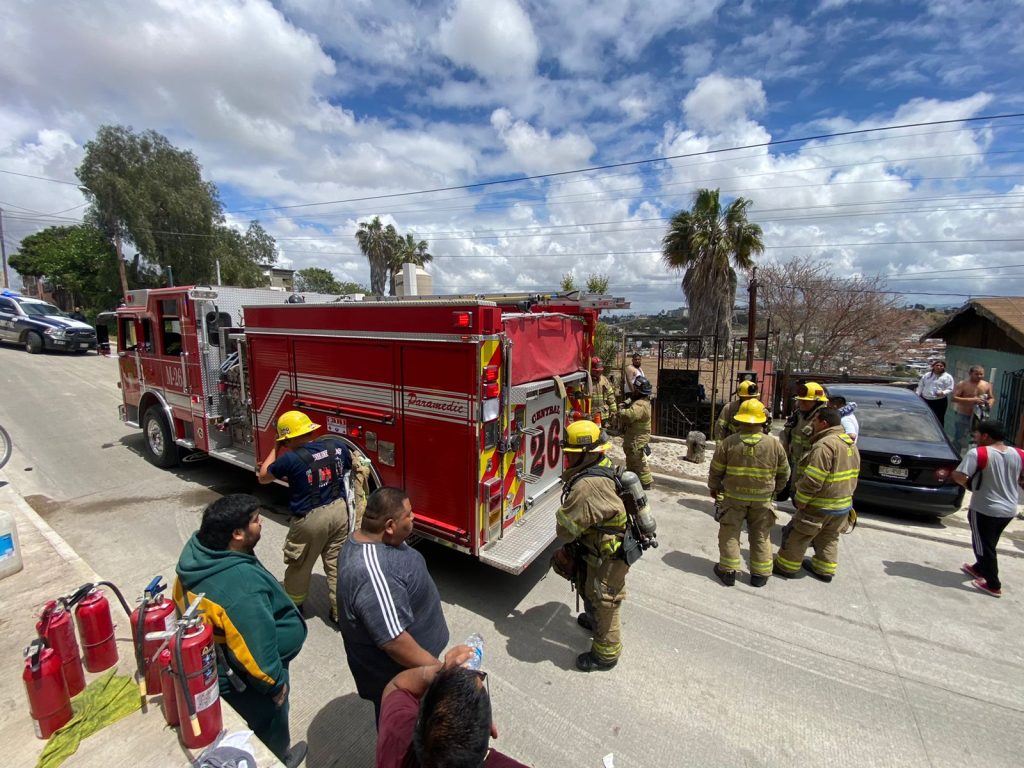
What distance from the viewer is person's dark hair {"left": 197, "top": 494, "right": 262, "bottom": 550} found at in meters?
1.98

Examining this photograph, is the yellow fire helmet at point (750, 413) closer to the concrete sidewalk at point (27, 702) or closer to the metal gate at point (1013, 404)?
the concrete sidewalk at point (27, 702)

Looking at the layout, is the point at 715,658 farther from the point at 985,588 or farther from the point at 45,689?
the point at 45,689

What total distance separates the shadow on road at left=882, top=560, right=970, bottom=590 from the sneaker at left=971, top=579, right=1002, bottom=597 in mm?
68

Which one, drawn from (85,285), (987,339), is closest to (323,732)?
(987,339)

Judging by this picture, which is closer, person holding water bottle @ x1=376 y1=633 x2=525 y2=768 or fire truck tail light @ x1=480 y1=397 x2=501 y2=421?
person holding water bottle @ x1=376 y1=633 x2=525 y2=768

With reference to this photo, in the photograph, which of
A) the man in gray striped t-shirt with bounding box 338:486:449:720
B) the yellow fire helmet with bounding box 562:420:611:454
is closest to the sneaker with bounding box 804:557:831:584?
the yellow fire helmet with bounding box 562:420:611:454

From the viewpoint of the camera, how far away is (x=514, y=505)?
14.8 ft

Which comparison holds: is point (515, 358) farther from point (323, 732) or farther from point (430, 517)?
point (323, 732)

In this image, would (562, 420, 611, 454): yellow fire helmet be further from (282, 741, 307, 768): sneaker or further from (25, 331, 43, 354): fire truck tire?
(25, 331, 43, 354): fire truck tire

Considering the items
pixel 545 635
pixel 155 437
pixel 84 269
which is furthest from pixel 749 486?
pixel 84 269

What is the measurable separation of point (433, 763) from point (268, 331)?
5.26 meters

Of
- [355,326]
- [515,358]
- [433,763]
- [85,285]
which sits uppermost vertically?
[85,285]

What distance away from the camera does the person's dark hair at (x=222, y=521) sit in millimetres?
1978

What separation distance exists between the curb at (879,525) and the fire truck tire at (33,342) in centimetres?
2394
